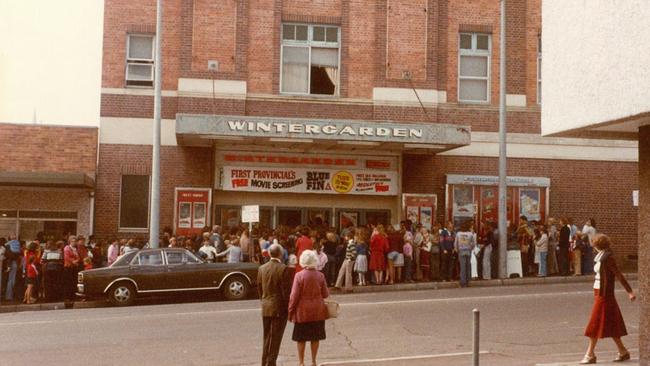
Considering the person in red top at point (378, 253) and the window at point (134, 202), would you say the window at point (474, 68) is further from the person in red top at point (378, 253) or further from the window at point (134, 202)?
the window at point (134, 202)

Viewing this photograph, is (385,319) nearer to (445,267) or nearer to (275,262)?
(275,262)

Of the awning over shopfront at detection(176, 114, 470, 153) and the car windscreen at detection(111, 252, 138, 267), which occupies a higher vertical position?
the awning over shopfront at detection(176, 114, 470, 153)

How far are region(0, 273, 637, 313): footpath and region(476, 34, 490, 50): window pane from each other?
919cm

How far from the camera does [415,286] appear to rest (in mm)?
22562

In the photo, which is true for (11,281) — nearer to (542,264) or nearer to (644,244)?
(542,264)

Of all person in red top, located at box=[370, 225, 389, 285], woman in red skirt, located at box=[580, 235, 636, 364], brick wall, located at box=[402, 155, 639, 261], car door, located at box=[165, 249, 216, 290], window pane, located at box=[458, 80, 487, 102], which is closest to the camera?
woman in red skirt, located at box=[580, 235, 636, 364]

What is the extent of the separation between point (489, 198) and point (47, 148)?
47.8 feet

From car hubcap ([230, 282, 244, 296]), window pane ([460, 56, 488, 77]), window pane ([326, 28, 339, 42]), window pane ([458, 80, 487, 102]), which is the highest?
window pane ([326, 28, 339, 42])

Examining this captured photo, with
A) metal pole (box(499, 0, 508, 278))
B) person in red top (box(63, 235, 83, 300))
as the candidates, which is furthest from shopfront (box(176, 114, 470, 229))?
person in red top (box(63, 235, 83, 300))

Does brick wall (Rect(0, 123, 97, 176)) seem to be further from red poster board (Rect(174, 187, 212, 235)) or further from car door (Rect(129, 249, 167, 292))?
car door (Rect(129, 249, 167, 292))

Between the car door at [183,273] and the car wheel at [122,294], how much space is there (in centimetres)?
88

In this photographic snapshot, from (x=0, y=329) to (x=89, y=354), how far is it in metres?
3.73

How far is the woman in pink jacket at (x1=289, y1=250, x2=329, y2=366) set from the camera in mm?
10836

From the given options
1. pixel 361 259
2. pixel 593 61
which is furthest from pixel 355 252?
pixel 593 61
